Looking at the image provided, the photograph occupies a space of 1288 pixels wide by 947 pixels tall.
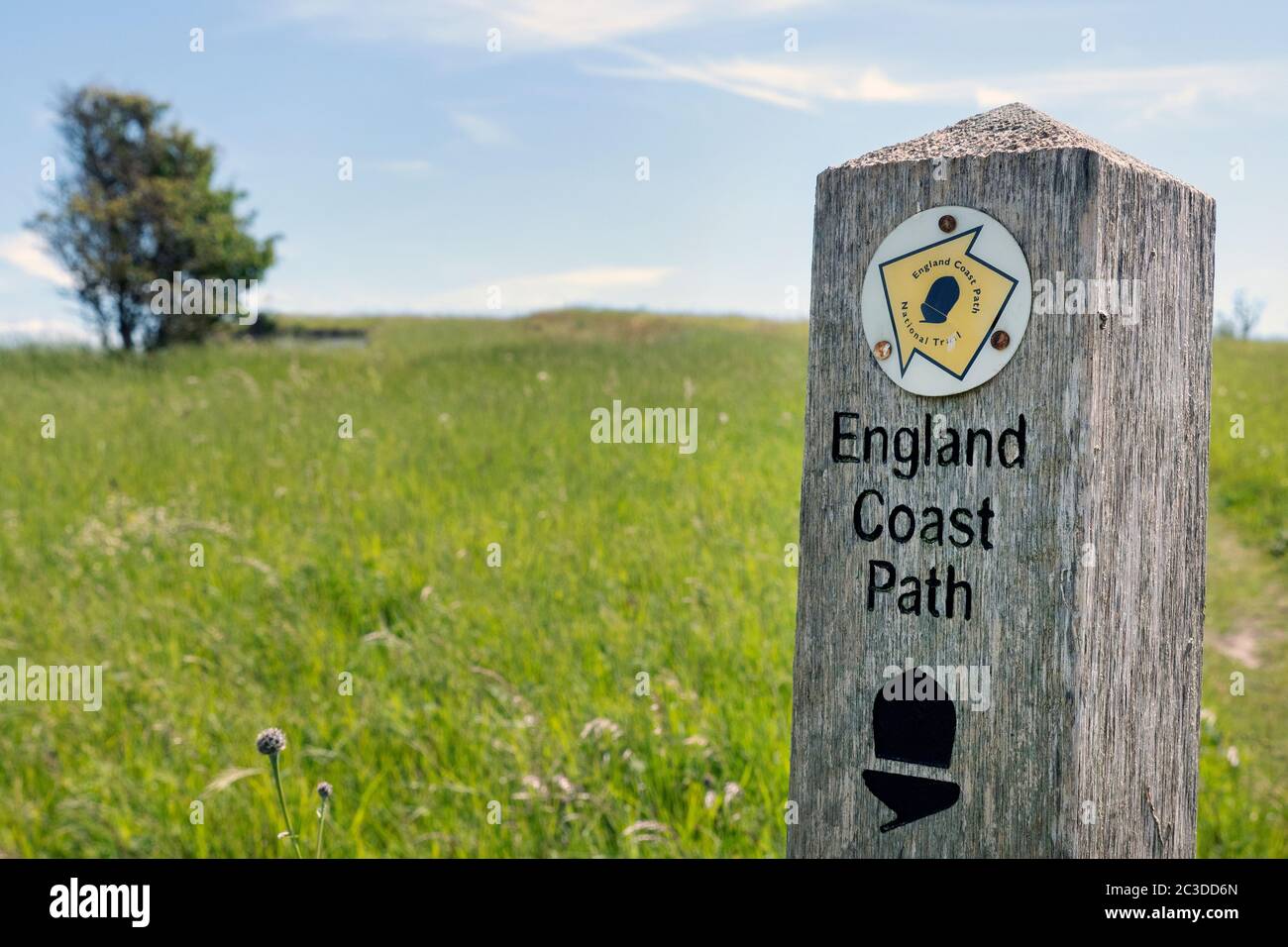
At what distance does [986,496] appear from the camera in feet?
4.82

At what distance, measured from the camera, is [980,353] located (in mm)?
1476

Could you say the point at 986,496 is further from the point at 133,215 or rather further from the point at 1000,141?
the point at 133,215

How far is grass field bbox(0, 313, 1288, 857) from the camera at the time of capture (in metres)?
3.36

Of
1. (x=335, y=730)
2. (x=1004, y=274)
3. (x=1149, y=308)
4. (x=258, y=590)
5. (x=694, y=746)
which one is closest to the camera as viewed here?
(x=1004, y=274)

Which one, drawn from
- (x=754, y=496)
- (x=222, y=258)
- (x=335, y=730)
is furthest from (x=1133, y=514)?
(x=222, y=258)

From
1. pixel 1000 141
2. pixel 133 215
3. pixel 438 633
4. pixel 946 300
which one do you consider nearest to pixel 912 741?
pixel 946 300

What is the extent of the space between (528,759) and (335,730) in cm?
97

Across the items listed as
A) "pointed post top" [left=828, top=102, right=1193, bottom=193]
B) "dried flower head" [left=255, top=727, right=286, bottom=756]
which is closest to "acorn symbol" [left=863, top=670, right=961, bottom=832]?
"pointed post top" [left=828, top=102, right=1193, bottom=193]

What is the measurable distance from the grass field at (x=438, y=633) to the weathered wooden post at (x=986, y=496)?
4.87ft

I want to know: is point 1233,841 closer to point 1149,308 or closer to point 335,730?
point 1149,308

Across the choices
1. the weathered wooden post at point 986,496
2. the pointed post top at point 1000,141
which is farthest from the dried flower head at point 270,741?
the pointed post top at point 1000,141

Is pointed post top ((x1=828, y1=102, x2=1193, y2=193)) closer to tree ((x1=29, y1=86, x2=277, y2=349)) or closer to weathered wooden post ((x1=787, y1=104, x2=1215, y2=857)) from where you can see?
weathered wooden post ((x1=787, y1=104, x2=1215, y2=857))

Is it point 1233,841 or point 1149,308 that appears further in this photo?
point 1233,841

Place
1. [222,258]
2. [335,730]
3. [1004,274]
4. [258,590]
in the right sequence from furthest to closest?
1. [222,258]
2. [258,590]
3. [335,730]
4. [1004,274]
